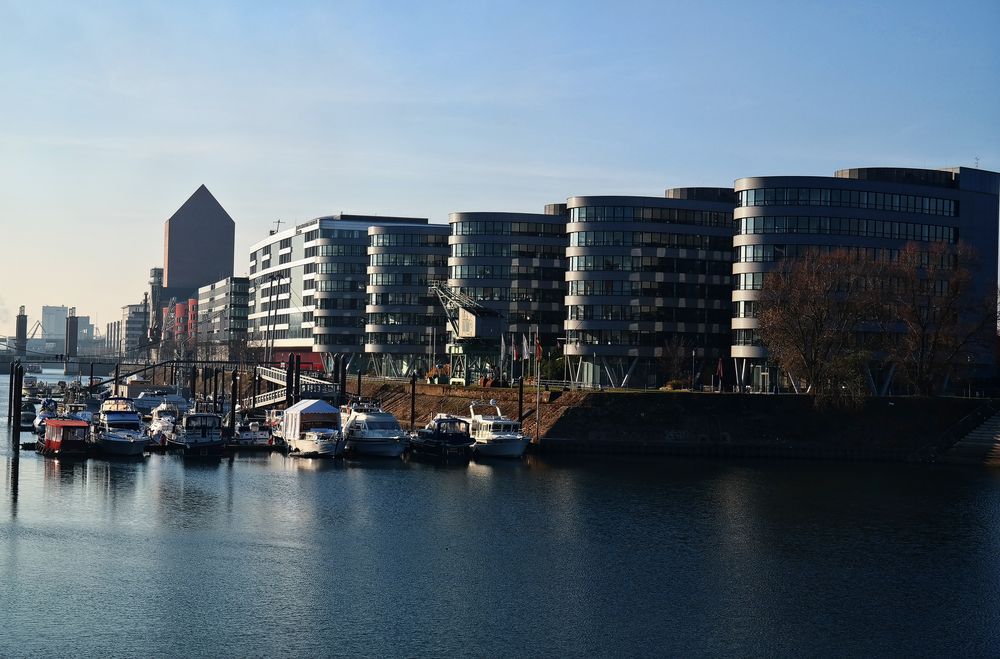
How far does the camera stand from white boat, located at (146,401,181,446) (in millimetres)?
128250

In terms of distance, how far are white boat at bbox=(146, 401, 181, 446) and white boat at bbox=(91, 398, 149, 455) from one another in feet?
8.23

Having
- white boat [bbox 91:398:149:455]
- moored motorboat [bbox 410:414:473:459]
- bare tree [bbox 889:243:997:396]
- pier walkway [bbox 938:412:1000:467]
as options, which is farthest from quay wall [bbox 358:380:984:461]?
white boat [bbox 91:398:149:455]

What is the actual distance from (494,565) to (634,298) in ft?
365

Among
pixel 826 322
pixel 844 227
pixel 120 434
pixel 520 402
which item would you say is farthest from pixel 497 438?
pixel 844 227

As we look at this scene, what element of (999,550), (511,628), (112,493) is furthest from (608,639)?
(112,493)

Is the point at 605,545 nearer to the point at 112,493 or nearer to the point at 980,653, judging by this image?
the point at 980,653

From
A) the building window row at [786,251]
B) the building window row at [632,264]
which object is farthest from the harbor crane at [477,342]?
the building window row at [786,251]

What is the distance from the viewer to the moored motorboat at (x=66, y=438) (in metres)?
117

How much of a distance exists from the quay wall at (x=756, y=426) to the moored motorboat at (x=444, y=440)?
31.3 feet

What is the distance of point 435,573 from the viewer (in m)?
63.1

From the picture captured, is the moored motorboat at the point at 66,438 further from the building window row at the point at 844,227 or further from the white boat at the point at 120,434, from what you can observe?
the building window row at the point at 844,227

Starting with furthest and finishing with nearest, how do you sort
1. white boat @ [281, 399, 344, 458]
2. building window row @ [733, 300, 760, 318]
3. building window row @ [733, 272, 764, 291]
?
1. building window row @ [733, 300, 760, 318]
2. building window row @ [733, 272, 764, 291]
3. white boat @ [281, 399, 344, 458]

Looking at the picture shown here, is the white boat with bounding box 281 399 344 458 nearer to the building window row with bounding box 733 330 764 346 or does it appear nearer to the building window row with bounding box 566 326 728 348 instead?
the building window row with bounding box 566 326 728 348

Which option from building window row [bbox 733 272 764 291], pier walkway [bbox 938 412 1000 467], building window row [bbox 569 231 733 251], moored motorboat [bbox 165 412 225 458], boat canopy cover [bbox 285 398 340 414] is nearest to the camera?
pier walkway [bbox 938 412 1000 467]
